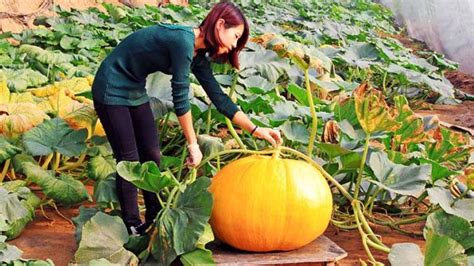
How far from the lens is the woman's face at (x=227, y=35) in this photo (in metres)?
2.48

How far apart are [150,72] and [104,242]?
588 mm

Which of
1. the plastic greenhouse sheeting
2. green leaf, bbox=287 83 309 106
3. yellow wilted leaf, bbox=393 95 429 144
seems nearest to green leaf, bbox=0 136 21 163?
green leaf, bbox=287 83 309 106

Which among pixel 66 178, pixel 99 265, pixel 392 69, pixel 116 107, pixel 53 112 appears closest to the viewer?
pixel 99 265

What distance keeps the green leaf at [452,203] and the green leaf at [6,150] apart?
1.55 meters

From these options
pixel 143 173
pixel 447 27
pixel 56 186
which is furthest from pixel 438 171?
pixel 447 27

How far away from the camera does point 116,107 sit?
2586 millimetres

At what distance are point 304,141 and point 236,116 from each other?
39 centimetres

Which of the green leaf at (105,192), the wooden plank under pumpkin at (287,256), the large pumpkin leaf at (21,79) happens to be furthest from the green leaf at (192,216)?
the large pumpkin leaf at (21,79)

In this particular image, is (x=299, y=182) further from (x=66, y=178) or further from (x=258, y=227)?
(x=66, y=178)

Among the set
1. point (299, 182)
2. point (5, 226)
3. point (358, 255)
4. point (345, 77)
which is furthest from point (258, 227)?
point (345, 77)

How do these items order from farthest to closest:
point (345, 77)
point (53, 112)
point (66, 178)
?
point (345, 77) < point (53, 112) < point (66, 178)

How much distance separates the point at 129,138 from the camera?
2.63 meters

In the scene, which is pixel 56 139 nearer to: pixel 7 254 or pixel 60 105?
pixel 60 105

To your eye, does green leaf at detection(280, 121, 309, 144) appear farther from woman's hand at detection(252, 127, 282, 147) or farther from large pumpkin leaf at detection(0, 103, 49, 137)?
large pumpkin leaf at detection(0, 103, 49, 137)
